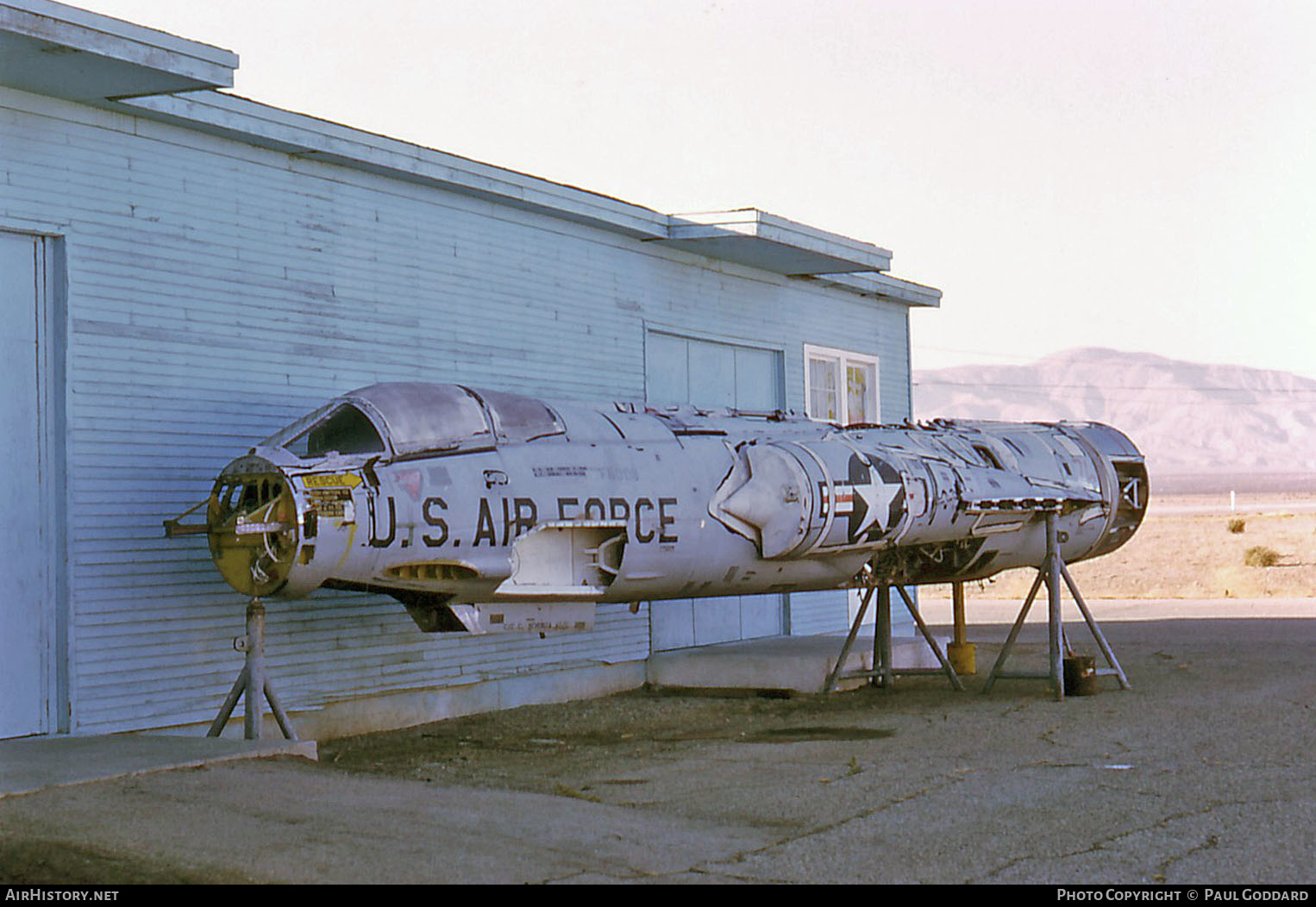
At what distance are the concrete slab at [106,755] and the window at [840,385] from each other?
10.7 metres

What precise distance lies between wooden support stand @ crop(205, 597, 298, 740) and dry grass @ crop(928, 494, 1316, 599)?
16049 mm

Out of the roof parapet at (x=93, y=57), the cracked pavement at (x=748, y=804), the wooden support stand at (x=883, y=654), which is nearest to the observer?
the cracked pavement at (x=748, y=804)

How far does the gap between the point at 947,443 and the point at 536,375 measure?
4155 millimetres

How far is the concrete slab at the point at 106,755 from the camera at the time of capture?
8.65 meters

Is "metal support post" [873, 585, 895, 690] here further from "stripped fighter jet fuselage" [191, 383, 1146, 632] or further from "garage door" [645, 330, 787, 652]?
"garage door" [645, 330, 787, 652]

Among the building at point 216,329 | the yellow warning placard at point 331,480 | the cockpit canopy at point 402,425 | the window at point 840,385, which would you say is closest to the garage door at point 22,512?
the building at point 216,329

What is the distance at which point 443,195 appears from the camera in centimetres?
1394

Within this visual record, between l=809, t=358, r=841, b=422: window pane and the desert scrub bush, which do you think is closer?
l=809, t=358, r=841, b=422: window pane

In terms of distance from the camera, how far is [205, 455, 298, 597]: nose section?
10.1 metres

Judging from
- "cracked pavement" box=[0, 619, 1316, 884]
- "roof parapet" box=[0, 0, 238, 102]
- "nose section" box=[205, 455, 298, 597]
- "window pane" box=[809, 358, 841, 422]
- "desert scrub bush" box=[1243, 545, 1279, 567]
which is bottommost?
"cracked pavement" box=[0, 619, 1316, 884]

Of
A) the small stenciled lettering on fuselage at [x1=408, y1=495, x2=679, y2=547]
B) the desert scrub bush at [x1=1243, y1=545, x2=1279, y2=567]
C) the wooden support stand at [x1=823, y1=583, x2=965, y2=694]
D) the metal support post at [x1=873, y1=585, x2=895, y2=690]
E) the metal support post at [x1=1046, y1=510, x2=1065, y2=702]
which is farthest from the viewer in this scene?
the desert scrub bush at [x1=1243, y1=545, x2=1279, y2=567]

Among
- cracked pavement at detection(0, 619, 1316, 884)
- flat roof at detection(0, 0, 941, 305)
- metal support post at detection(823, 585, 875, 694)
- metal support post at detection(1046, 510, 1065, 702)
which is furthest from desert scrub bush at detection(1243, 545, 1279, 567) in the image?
metal support post at detection(823, 585, 875, 694)

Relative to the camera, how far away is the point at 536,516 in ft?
36.4

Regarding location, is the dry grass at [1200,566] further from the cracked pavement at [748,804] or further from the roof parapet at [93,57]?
the roof parapet at [93,57]
